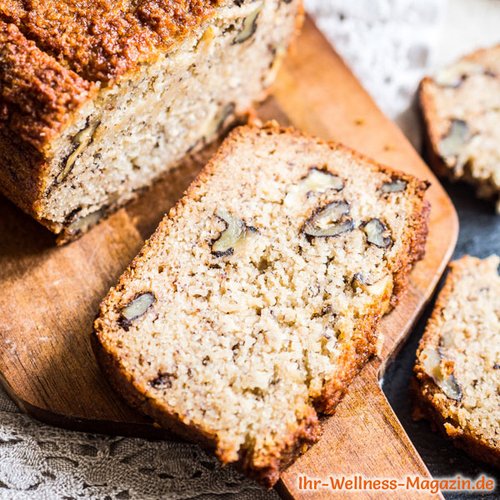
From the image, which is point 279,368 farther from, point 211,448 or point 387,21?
point 387,21

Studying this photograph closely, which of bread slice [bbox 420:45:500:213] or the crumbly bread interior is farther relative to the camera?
bread slice [bbox 420:45:500:213]

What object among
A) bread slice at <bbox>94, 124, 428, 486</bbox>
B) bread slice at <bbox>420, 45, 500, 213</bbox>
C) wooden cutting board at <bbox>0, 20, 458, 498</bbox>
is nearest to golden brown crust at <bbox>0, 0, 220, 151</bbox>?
bread slice at <bbox>94, 124, 428, 486</bbox>

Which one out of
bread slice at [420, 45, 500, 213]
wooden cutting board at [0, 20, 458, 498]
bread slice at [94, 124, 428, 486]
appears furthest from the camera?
bread slice at [420, 45, 500, 213]

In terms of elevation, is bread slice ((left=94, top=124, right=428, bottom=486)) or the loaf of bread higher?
the loaf of bread

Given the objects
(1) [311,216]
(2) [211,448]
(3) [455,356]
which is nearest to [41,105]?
(1) [311,216]

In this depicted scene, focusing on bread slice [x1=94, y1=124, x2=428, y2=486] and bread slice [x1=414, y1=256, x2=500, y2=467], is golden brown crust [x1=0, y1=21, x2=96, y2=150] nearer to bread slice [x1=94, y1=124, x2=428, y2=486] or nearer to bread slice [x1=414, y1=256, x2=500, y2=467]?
bread slice [x1=94, y1=124, x2=428, y2=486]

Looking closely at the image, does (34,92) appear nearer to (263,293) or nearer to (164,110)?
(164,110)

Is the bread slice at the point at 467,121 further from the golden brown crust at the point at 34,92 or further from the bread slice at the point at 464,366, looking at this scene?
the golden brown crust at the point at 34,92

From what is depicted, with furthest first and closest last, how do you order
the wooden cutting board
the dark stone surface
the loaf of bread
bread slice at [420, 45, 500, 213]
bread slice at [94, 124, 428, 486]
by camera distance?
bread slice at [420, 45, 500, 213] < the dark stone surface < the wooden cutting board < the loaf of bread < bread slice at [94, 124, 428, 486]

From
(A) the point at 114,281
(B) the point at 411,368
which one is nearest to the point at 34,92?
(A) the point at 114,281
